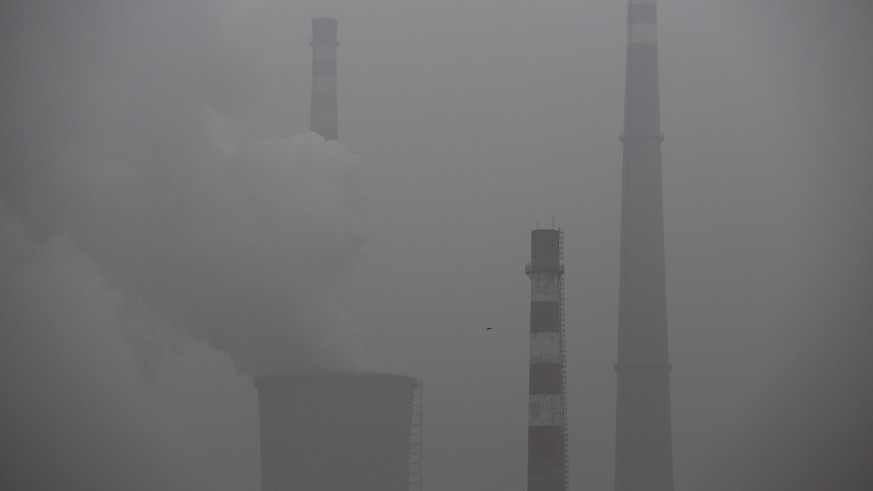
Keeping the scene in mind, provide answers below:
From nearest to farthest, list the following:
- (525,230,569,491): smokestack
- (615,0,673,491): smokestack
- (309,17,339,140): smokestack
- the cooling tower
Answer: the cooling tower
(525,230,569,491): smokestack
(615,0,673,491): smokestack
(309,17,339,140): smokestack

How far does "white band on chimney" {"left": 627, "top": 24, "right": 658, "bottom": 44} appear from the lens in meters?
23.6

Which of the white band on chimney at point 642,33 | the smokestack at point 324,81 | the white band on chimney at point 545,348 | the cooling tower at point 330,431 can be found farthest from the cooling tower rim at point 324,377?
the white band on chimney at point 642,33

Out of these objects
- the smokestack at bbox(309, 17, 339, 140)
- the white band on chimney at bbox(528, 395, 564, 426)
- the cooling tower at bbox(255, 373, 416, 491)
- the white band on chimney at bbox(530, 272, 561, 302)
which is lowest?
the cooling tower at bbox(255, 373, 416, 491)

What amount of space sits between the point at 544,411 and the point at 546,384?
0.40m

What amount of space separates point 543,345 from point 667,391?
11.1 ft

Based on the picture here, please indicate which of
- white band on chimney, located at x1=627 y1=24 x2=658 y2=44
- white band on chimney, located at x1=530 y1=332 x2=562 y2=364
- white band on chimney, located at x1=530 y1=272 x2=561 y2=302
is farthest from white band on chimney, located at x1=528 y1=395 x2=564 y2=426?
white band on chimney, located at x1=627 y1=24 x2=658 y2=44

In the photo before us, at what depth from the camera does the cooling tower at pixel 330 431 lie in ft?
53.7

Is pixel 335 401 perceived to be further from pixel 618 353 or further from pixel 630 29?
pixel 630 29

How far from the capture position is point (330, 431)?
53.8ft

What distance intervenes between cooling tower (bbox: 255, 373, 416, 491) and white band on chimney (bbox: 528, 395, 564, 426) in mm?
4255

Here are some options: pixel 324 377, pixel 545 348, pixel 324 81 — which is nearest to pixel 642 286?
pixel 545 348

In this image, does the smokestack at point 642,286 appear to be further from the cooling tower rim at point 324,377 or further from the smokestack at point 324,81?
the cooling tower rim at point 324,377

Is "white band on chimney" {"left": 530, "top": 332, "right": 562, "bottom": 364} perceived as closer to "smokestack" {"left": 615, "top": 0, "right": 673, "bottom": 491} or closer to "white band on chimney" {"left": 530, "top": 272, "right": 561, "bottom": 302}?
"white band on chimney" {"left": 530, "top": 272, "right": 561, "bottom": 302}

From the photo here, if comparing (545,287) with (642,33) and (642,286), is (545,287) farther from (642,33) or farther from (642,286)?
(642,33)
